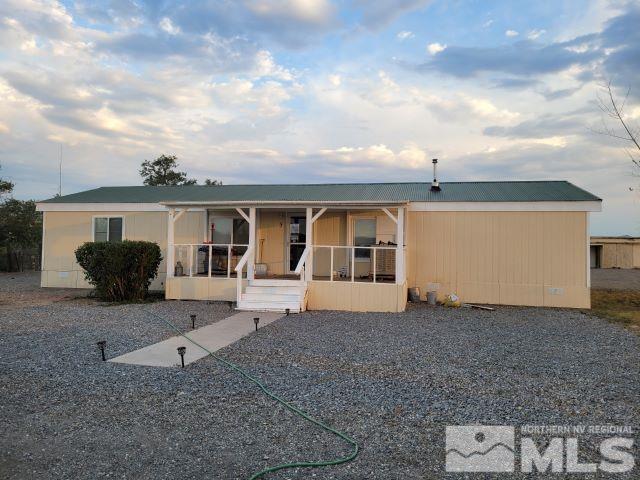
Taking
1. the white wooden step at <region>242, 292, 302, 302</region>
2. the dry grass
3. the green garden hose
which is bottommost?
the green garden hose

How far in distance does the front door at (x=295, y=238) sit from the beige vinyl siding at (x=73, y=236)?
409cm

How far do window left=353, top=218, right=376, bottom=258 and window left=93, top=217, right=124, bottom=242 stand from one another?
761 cm

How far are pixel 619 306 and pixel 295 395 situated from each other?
11347 mm

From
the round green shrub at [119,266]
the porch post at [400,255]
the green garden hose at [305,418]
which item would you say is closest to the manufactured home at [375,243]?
the porch post at [400,255]

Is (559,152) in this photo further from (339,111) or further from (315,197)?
(315,197)

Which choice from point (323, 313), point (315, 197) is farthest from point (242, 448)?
point (315, 197)

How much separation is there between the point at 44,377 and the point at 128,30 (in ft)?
30.2

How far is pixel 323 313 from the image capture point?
1021 centimetres

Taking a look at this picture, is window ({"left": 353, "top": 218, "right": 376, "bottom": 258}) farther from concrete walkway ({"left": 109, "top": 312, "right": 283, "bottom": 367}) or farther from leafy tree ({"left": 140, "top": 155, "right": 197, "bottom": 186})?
leafy tree ({"left": 140, "top": 155, "right": 197, "bottom": 186})


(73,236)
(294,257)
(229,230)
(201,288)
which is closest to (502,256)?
(294,257)

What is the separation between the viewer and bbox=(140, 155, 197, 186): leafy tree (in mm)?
31953

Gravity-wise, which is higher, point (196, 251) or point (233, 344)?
point (196, 251)

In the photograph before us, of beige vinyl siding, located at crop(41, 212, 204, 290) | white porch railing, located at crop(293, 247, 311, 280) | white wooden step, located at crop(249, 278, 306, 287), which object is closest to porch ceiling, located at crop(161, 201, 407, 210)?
white porch railing, located at crop(293, 247, 311, 280)

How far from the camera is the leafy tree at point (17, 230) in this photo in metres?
22.5
